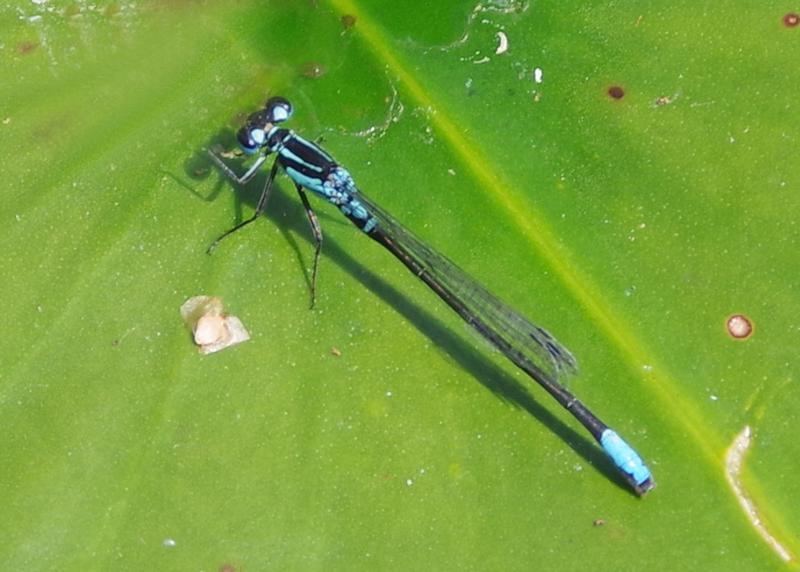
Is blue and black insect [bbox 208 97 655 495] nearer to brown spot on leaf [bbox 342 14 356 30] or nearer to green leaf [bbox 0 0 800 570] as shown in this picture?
green leaf [bbox 0 0 800 570]

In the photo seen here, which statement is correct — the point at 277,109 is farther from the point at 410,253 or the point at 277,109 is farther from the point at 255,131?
the point at 410,253

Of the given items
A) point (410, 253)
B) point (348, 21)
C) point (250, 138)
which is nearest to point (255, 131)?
point (250, 138)

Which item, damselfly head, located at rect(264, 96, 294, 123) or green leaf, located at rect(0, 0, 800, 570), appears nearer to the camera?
green leaf, located at rect(0, 0, 800, 570)

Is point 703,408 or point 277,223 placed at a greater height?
point 277,223

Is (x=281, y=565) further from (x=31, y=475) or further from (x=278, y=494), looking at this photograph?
(x=31, y=475)

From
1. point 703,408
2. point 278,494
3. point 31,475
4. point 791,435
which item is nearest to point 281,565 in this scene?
point 278,494

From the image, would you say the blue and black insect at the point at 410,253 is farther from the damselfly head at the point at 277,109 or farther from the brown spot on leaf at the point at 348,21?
the brown spot on leaf at the point at 348,21

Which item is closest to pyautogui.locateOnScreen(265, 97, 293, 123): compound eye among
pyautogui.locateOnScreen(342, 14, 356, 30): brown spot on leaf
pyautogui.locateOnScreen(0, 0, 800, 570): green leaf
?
pyautogui.locateOnScreen(0, 0, 800, 570): green leaf
